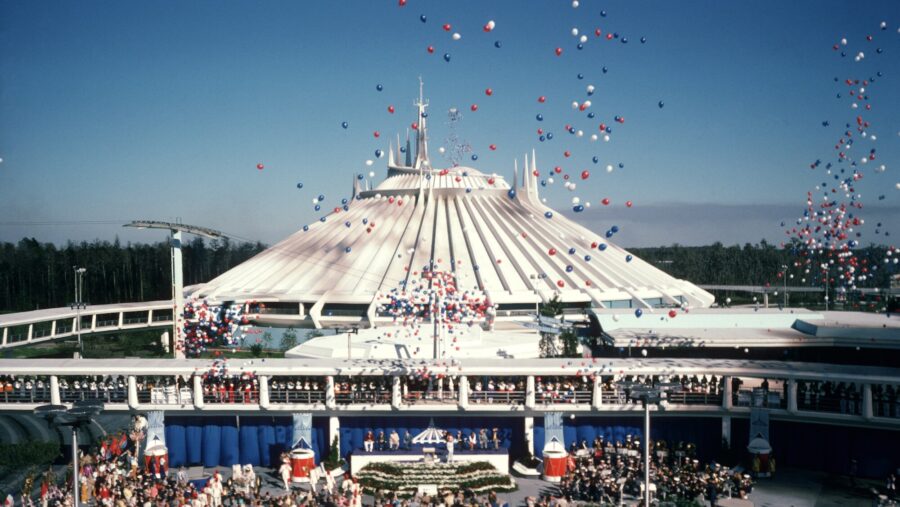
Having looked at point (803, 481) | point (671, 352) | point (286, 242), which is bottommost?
point (803, 481)

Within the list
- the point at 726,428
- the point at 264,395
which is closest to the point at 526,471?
the point at 726,428

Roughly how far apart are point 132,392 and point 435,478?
879 centimetres

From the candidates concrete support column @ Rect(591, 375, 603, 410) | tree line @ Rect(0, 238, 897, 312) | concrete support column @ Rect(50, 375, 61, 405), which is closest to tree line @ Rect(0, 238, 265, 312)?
tree line @ Rect(0, 238, 897, 312)

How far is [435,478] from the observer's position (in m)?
20.1

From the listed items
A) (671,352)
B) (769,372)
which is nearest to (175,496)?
(769,372)

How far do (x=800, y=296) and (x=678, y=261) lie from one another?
4392 cm

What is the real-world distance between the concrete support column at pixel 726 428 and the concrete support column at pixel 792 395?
158 cm

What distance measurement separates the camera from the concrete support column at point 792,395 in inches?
822

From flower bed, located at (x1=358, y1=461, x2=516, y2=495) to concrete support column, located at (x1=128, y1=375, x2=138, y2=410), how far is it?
22.2 feet

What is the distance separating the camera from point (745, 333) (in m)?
28.9

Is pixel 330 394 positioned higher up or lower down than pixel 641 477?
higher up

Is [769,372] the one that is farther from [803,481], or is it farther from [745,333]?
[745,333]

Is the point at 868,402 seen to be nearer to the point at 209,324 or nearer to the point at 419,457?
the point at 419,457

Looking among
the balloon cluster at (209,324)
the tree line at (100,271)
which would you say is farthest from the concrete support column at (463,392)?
the tree line at (100,271)
